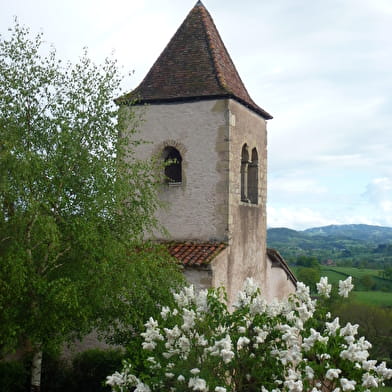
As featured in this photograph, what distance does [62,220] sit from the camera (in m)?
10.5

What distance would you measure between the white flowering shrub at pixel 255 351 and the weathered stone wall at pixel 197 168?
615cm

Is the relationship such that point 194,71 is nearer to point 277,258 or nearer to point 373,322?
point 277,258

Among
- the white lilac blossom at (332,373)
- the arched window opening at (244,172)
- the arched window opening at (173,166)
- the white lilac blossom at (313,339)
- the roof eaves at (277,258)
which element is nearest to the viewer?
the white lilac blossom at (332,373)

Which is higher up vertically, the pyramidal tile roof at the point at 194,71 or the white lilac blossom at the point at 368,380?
the pyramidal tile roof at the point at 194,71

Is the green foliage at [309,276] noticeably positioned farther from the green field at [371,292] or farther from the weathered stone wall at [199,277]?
the weathered stone wall at [199,277]

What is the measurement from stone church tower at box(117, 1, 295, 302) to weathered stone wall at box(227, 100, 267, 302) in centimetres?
3

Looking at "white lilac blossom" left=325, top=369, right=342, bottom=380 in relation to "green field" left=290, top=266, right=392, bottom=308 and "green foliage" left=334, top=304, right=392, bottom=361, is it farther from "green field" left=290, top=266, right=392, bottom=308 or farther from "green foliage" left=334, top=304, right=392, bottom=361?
"green field" left=290, top=266, right=392, bottom=308

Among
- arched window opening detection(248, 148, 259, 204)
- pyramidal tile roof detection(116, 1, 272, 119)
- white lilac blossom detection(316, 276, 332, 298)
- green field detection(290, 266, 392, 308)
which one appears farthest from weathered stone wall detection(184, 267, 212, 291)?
green field detection(290, 266, 392, 308)

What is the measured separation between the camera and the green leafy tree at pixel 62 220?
9.89 metres

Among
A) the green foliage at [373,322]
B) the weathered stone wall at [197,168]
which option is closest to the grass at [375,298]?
the green foliage at [373,322]

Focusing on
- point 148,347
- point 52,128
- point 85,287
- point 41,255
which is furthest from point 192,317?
point 52,128

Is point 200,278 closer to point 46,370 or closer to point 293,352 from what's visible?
point 46,370

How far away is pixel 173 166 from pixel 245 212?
2427 millimetres

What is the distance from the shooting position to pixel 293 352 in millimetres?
7395
